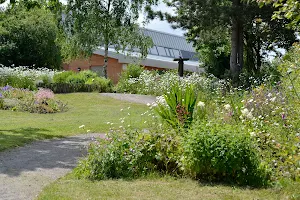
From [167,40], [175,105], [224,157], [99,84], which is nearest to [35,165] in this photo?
[175,105]

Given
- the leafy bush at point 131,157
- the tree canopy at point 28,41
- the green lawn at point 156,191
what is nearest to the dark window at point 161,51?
the tree canopy at point 28,41

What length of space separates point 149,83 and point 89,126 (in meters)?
11.0

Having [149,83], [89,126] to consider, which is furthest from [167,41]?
[89,126]

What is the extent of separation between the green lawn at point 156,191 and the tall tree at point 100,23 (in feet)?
73.7

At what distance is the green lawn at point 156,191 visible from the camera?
211 inches

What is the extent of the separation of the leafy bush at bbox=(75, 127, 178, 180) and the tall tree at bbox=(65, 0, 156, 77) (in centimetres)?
2161

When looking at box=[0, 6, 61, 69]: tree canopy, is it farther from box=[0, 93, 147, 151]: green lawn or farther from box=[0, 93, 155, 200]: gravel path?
box=[0, 93, 155, 200]: gravel path

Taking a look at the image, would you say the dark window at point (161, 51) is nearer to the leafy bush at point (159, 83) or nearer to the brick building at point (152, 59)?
the brick building at point (152, 59)

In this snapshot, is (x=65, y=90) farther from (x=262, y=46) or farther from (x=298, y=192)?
(x=298, y=192)

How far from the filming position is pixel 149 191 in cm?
561

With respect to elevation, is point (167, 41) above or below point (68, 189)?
above

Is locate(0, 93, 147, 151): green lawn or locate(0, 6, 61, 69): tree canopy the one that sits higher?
locate(0, 6, 61, 69): tree canopy

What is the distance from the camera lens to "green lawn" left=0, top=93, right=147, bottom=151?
10531 millimetres

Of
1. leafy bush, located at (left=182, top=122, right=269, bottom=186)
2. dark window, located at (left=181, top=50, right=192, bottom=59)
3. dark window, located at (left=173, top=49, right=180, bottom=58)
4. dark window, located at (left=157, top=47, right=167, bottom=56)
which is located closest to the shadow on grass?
leafy bush, located at (left=182, top=122, right=269, bottom=186)
